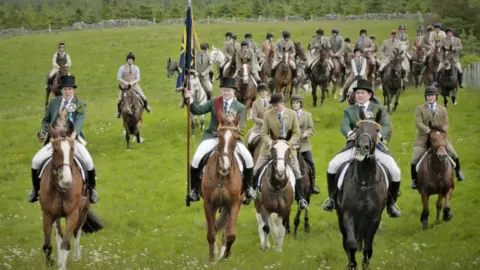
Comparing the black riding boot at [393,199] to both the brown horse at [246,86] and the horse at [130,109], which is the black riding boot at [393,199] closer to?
the horse at [130,109]

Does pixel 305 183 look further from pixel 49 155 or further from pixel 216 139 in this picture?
pixel 49 155

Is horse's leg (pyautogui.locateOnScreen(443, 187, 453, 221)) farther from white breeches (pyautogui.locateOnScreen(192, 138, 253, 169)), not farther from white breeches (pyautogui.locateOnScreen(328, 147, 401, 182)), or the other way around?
white breeches (pyautogui.locateOnScreen(192, 138, 253, 169))

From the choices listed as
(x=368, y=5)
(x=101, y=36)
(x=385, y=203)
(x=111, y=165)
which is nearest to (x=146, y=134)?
(x=111, y=165)

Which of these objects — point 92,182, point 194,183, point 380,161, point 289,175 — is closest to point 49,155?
point 92,182

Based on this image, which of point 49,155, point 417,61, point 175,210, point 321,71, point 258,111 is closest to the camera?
point 49,155

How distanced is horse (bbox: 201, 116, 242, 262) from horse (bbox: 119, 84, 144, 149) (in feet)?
44.8

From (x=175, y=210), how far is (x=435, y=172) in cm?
687

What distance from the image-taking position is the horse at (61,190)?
42.0 ft

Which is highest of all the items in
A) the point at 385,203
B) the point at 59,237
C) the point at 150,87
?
the point at 385,203

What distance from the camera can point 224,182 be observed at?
45.1 feet

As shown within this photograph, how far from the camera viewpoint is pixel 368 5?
9100 cm

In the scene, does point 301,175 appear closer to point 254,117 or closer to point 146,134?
point 254,117

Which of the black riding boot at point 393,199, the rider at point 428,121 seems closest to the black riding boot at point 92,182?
the black riding boot at point 393,199

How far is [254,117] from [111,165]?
26.1 ft
